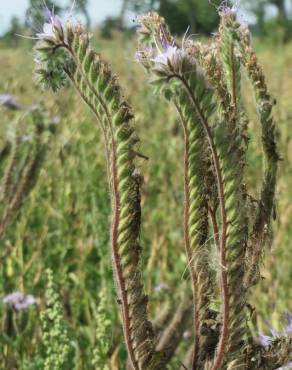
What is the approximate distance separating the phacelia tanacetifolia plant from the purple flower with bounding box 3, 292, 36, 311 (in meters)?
1.10

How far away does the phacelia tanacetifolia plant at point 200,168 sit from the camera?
0.84 metres

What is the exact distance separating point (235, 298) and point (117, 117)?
0.26 meters

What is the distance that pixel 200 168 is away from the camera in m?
0.90

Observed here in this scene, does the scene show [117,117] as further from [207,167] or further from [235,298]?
[235,298]

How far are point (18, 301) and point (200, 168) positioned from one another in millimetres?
1265

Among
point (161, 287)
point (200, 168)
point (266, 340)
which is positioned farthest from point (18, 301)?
point (200, 168)

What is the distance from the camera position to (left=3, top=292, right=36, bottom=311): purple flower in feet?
6.58

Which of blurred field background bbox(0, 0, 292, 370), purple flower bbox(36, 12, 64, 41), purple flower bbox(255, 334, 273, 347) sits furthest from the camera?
blurred field background bbox(0, 0, 292, 370)

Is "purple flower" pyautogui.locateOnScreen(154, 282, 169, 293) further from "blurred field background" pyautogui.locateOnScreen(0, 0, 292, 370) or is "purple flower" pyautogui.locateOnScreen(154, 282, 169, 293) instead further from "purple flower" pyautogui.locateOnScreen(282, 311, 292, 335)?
"purple flower" pyautogui.locateOnScreen(282, 311, 292, 335)

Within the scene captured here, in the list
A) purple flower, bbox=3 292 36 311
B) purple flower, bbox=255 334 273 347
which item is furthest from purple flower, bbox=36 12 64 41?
purple flower, bbox=3 292 36 311

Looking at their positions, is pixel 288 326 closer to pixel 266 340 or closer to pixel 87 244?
pixel 266 340

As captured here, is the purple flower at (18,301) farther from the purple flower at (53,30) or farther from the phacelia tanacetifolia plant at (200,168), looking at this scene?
the purple flower at (53,30)

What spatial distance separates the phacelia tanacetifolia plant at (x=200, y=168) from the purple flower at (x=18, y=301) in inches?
43.4

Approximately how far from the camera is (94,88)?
2.81 ft
